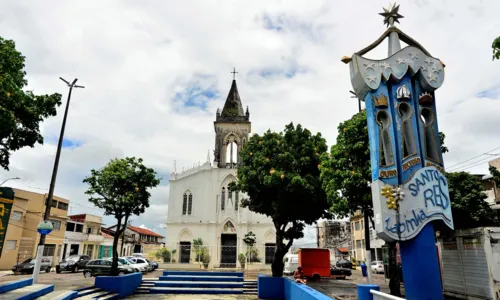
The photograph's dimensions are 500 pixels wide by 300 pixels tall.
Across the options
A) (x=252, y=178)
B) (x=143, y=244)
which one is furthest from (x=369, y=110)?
(x=143, y=244)

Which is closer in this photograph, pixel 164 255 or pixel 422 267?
pixel 422 267

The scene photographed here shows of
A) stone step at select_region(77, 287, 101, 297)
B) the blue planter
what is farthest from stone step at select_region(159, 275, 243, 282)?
stone step at select_region(77, 287, 101, 297)

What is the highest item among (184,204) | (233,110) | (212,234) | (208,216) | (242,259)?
(233,110)

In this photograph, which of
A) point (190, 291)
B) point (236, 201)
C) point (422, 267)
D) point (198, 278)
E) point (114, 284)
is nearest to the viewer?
point (422, 267)

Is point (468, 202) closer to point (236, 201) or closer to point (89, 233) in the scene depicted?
point (236, 201)

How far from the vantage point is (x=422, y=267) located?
791 centimetres

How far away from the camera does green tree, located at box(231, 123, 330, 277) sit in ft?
49.4

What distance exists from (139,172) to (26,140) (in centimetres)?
684

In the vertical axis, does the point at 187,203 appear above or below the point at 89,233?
above

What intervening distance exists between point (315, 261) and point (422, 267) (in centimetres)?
1494

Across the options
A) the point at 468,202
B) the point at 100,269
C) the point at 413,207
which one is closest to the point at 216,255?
the point at 100,269

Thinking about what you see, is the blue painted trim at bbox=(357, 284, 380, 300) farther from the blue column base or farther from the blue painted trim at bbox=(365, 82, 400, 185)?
the blue painted trim at bbox=(365, 82, 400, 185)

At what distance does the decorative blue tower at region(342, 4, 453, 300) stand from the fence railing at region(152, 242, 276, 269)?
82.7ft

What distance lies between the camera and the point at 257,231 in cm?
3409
